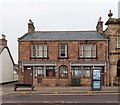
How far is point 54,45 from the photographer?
37938mm

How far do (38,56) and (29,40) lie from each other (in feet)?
7.97

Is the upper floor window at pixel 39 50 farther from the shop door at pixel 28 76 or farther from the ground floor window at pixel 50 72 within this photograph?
the shop door at pixel 28 76

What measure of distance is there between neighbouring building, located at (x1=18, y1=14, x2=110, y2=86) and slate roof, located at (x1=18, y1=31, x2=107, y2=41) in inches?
15.0

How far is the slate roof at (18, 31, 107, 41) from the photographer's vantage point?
38491 mm

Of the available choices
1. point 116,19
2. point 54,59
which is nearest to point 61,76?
point 54,59

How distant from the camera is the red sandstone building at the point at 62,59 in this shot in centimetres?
3744

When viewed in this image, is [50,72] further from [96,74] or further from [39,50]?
[96,74]

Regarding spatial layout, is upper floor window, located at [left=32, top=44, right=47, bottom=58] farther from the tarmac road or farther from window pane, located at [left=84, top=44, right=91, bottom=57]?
the tarmac road

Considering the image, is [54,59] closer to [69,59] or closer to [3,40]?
[69,59]

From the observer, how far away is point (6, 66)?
46.1 meters

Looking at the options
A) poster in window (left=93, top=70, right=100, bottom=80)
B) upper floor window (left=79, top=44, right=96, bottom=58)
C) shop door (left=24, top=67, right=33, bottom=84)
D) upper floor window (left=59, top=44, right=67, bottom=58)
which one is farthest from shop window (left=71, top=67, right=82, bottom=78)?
poster in window (left=93, top=70, right=100, bottom=80)

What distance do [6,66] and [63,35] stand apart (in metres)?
11.8

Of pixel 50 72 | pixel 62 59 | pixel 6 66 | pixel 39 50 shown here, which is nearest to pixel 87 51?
pixel 62 59

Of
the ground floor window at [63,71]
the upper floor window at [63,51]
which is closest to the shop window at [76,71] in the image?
the ground floor window at [63,71]
